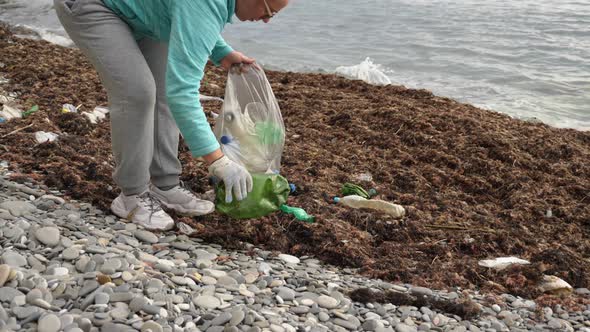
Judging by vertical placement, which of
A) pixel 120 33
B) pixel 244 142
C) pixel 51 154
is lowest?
pixel 51 154

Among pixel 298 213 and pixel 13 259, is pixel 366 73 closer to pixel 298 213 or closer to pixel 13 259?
pixel 298 213

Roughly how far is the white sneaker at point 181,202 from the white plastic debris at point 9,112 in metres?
2.12

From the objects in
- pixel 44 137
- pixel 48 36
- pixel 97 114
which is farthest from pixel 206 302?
pixel 48 36

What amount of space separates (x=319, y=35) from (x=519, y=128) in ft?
26.9

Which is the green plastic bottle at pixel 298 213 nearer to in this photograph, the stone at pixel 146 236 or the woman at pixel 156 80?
the woman at pixel 156 80

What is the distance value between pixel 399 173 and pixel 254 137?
1697 mm

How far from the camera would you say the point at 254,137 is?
3.67m

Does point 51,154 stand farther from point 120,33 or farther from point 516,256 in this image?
point 516,256

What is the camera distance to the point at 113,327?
2.26 m

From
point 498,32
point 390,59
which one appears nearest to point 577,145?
point 390,59

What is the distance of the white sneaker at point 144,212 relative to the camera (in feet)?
Answer: 11.2

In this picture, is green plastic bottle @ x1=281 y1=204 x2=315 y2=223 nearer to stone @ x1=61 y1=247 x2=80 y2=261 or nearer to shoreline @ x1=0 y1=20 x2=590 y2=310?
shoreline @ x1=0 y1=20 x2=590 y2=310

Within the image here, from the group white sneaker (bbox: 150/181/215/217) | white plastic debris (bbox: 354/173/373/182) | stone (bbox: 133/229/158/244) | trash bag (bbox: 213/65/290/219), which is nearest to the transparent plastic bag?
trash bag (bbox: 213/65/290/219)

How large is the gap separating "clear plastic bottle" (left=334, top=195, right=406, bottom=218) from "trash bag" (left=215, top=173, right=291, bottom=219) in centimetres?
73
